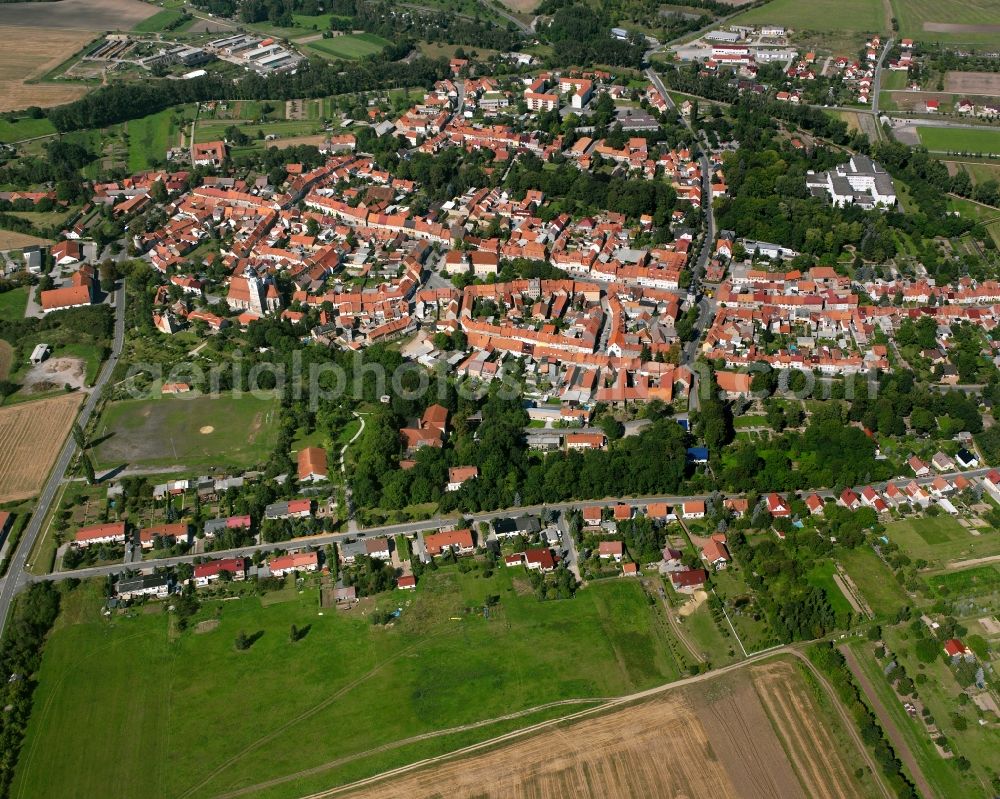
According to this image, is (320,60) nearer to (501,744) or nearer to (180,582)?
(180,582)

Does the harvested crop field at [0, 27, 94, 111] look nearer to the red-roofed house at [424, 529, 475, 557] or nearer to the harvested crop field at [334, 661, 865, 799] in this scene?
the red-roofed house at [424, 529, 475, 557]

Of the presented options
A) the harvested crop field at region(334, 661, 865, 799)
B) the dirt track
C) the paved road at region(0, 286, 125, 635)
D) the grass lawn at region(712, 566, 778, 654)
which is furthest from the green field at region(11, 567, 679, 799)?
the grass lawn at region(712, 566, 778, 654)

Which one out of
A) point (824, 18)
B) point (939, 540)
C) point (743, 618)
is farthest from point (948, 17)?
point (743, 618)

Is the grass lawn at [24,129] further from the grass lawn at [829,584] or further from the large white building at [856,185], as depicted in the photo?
the grass lawn at [829,584]

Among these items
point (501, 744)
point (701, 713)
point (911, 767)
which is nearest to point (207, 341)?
point (501, 744)

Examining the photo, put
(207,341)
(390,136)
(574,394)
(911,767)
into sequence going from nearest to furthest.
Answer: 1. (911,767)
2. (574,394)
3. (207,341)
4. (390,136)

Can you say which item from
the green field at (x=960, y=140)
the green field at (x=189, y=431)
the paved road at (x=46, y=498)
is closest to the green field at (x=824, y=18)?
the green field at (x=960, y=140)

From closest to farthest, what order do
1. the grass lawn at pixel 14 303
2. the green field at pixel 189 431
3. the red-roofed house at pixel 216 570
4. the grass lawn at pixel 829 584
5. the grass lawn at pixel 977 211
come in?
1. the grass lawn at pixel 829 584
2. the red-roofed house at pixel 216 570
3. the green field at pixel 189 431
4. the grass lawn at pixel 14 303
5. the grass lawn at pixel 977 211
